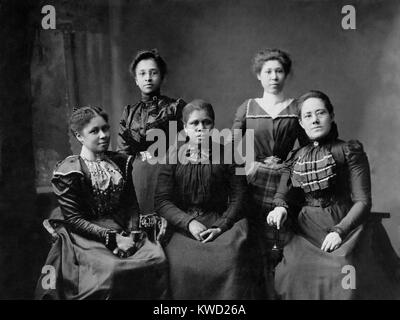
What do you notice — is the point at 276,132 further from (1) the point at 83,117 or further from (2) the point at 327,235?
(1) the point at 83,117

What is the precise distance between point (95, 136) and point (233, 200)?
1.09 m

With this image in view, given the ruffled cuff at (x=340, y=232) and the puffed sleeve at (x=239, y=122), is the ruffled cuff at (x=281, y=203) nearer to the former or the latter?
the ruffled cuff at (x=340, y=232)

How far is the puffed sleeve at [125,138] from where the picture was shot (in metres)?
4.70

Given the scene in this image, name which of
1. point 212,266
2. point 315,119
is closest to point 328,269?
point 212,266

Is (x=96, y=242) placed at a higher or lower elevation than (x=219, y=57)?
lower

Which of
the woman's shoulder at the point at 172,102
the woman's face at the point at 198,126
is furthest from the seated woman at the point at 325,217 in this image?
the woman's shoulder at the point at 172,102

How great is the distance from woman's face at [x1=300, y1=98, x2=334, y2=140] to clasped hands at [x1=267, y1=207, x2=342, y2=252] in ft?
1.87

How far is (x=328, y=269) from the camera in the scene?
4.49 m

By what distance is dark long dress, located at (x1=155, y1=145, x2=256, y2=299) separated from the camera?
4.45 m

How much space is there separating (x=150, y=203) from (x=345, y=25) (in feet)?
6.39

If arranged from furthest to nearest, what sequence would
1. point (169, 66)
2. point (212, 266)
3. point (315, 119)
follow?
point (169, 66), point (315, 119), point (212, 266)

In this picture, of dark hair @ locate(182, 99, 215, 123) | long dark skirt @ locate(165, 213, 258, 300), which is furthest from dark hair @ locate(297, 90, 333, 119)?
long dark skirt @ locate(165, 213, 258, 300)
